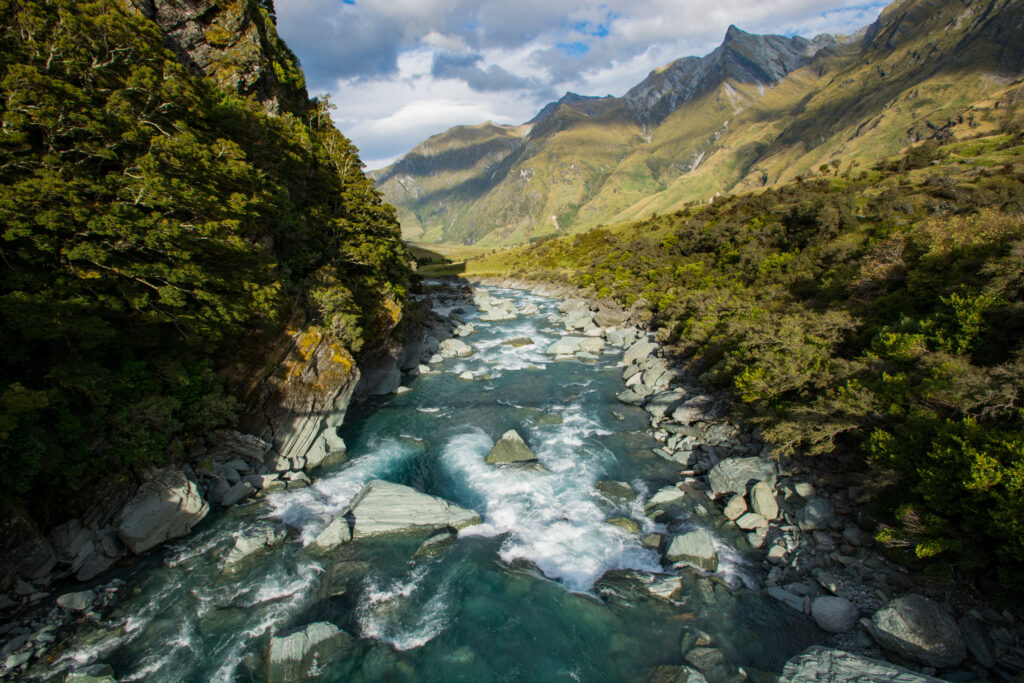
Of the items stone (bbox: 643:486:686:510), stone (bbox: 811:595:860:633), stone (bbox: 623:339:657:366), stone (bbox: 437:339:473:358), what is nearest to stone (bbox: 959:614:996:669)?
stone (bbox: 811:595:860:633)

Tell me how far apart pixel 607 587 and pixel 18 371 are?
2203cm

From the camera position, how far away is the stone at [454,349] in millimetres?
43219

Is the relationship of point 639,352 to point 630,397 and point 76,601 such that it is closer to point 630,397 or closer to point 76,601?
point 630,397

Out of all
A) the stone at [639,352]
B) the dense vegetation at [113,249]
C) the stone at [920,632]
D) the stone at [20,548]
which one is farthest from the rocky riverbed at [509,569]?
the stone at [639,352]

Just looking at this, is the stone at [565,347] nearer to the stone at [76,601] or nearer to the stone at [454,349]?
the stone at [454,349]

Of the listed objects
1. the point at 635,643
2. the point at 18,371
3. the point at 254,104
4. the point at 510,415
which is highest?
the point at 254,104

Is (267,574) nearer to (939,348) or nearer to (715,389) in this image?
(715,389)

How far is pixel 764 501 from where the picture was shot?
56.7 feet

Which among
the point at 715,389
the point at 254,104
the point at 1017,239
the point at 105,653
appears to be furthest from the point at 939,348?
the point at 254,104

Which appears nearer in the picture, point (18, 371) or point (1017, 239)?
point (18, 371)

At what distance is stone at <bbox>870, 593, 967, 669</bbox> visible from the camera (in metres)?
10.8

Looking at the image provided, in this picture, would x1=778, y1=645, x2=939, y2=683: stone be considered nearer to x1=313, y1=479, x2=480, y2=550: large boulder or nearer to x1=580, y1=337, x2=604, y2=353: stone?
x1=313, y1=479, x2=480, y2=550: large boulder

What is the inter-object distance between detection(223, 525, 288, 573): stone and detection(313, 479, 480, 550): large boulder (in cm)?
158

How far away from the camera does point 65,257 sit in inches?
534
